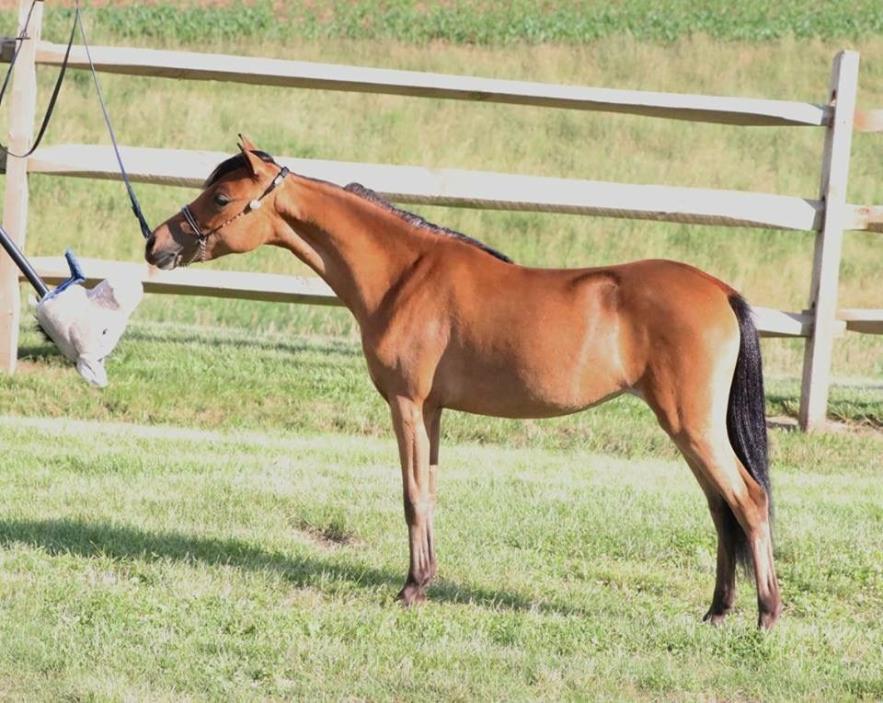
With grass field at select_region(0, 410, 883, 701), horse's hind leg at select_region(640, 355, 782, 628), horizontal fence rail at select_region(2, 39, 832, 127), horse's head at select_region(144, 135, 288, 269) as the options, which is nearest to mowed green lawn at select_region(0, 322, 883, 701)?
grass field at select_region(0, 410, 883, 701)

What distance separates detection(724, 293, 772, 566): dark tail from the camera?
19.6 feet

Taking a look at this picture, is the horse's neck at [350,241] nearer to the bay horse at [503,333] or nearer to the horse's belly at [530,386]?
the bay horse at [503,333]

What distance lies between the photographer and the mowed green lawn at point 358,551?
5266mm

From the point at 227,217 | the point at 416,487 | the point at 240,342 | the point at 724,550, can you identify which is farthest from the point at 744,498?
the point at 240,342

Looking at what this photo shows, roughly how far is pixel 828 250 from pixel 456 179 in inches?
103

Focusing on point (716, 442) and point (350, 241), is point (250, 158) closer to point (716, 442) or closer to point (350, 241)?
point (350, 241)

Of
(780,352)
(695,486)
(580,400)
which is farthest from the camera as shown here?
(780,352)

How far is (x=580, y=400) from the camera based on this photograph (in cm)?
602

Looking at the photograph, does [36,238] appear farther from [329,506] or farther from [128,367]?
[329,506]

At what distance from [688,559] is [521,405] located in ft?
5.27

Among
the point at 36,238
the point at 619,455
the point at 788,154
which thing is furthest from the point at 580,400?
the point at 788,154

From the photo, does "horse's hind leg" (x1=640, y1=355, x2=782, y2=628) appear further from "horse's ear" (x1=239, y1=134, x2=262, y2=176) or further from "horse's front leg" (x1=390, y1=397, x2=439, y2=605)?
"horse's ear" (x1=239, y1=134, x2=262, y2=176)

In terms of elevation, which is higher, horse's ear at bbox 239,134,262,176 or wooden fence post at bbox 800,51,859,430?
horse's ear at bbox 239,134,262,176

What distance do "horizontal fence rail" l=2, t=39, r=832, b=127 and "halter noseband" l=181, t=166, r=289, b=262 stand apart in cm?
370
